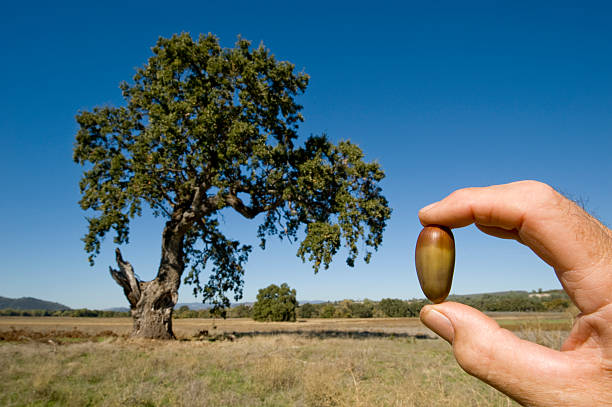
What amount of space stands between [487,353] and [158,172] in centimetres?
1644

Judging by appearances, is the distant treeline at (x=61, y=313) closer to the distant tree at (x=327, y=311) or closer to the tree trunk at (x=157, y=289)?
the distant tree at (x=327, y=311)

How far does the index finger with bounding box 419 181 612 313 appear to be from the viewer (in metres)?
1.34

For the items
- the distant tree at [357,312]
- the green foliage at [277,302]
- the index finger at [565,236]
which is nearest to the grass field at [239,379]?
the index finger at [565,236]

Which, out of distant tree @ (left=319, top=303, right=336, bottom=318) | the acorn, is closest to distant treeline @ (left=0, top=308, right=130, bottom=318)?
distant tree @ (left=319, top=303, right=336, bottom=318)

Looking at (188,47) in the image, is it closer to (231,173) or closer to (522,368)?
(231,173)

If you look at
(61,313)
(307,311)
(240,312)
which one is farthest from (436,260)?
(61,313)

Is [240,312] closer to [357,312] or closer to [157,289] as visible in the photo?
[357,312]

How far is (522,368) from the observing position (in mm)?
1476

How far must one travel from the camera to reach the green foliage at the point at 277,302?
43.9m

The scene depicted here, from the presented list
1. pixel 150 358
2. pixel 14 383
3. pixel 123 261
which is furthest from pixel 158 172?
pixel 14 383

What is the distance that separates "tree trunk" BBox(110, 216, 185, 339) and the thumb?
17567mm

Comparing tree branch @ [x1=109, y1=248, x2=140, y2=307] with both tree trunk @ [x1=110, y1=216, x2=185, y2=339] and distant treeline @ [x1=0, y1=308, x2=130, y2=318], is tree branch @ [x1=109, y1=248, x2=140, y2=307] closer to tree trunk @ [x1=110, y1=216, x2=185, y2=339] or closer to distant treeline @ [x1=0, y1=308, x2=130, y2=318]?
tree trunk @ [x1=110, y1=216, x2=185, y2=339]

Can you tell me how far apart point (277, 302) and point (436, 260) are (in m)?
44.0

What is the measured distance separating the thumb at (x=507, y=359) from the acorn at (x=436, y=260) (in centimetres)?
15
